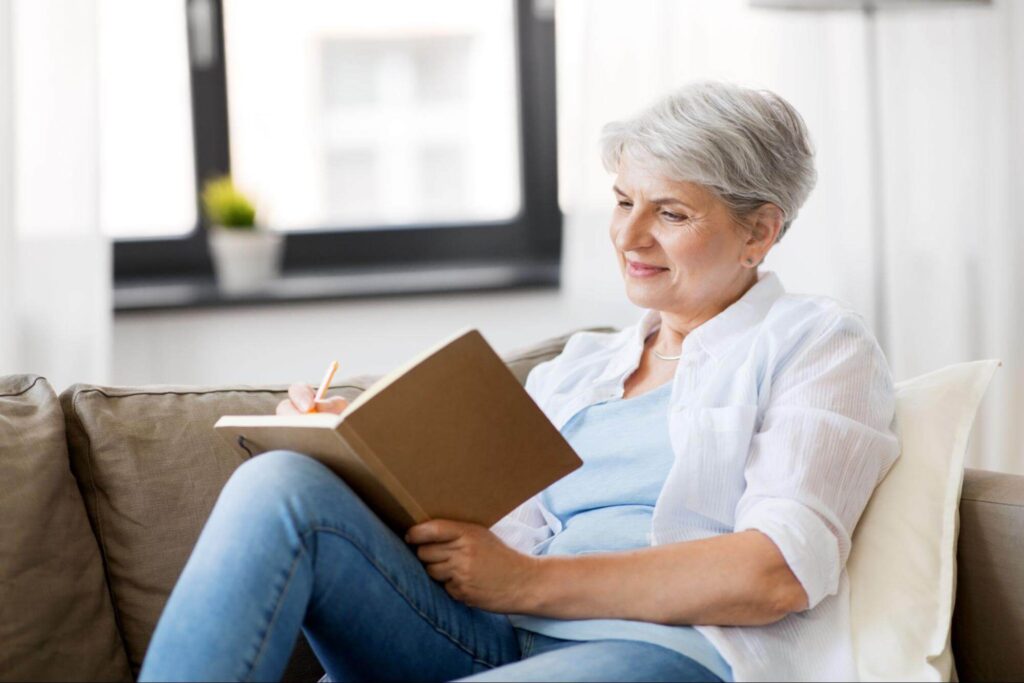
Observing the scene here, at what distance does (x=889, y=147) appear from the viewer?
2.52 meters

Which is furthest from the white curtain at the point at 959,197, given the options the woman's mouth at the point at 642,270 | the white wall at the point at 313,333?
the woman's mouth at the point at 642,270

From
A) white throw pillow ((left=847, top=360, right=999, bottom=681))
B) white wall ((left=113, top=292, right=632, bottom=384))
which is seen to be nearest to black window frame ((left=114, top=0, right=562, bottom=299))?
white wall ((left=113, top=292, right=632, bottom=384))

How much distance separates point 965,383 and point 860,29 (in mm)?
1154

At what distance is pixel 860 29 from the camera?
2.46 metres

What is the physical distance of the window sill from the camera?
253 cm

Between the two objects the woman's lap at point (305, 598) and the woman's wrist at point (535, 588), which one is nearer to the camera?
the woman's lap at point (305, 598)

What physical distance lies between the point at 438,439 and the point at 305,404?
0.31 m

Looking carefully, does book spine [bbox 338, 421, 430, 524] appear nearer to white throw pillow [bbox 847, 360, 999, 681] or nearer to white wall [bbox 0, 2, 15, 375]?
white throw pillow [bbox 847, 360, 999, 681]

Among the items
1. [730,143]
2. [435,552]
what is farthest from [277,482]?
[730,143]

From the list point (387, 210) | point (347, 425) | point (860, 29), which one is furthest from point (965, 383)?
point (387, 210)

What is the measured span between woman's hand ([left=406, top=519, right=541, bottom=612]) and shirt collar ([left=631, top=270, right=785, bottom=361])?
0.38 meters

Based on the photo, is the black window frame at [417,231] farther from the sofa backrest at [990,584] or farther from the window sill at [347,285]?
the sofa backrest at [990,584]

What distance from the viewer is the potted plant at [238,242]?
8.45 feet

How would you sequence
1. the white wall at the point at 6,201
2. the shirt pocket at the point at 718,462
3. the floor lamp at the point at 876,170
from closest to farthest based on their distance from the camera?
1. the shirt pocket at the point at 718,462
2. the white wall at the point at 6,201
3. the floor lamp at the point at 876,170
